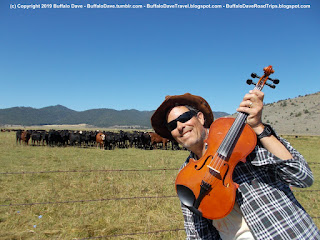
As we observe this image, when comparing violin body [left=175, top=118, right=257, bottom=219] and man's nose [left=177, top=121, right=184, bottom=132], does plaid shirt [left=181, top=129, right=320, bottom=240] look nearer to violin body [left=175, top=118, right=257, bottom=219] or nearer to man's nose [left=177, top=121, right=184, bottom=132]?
violin body [left=175, top=118, right=257, bottom=219]

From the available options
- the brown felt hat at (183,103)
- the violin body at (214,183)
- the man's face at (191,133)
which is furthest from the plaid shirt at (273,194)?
the brown felt hat at (183,103)

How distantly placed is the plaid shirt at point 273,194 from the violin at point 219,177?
13 cm

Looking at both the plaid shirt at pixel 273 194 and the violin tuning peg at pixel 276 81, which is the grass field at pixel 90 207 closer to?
the plaid shirt at pixel 273 194

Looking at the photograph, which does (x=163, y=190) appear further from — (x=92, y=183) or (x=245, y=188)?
(x=245, y=188)

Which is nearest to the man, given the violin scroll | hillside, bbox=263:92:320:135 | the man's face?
the violin scroll

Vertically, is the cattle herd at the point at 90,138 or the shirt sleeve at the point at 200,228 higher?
the shirt sleeve at the point at 200,228

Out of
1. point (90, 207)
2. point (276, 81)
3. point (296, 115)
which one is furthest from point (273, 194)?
point (296, 115)

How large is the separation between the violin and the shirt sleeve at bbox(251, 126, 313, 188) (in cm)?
11

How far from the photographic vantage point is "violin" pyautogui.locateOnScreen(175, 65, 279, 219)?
4.26 feet

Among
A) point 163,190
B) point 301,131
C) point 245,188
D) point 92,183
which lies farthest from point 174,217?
point 301,131

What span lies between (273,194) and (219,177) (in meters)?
0.36

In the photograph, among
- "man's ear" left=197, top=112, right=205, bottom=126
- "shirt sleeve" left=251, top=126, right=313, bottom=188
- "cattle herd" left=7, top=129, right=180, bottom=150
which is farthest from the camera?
"cattle herd" left=7, top=129, right=180, bottom=150

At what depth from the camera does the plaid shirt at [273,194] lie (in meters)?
1.29

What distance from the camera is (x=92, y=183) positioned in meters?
7.42
